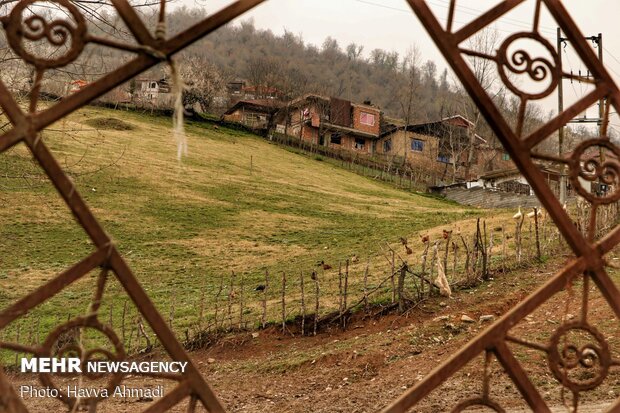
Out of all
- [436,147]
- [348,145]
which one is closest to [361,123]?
[348,145]

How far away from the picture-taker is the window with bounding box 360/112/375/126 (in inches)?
2003

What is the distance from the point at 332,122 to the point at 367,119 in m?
3.27

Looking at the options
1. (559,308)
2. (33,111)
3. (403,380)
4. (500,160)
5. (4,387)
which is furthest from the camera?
(500,160)

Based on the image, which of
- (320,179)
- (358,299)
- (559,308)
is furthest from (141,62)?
(320,179)

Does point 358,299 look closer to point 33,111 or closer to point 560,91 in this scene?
point 33,111

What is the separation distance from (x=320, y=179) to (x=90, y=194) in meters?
13.7

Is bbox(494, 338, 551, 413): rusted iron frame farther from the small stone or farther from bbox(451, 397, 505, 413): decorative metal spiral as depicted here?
the small stone

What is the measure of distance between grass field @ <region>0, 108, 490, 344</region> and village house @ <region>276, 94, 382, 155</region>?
39.1ft

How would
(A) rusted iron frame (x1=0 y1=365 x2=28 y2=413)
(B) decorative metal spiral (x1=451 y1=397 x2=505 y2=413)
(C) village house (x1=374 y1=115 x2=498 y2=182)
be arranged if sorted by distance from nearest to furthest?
(A) rusted iron frame (x1=0 y1=365 x2=28 y2=413), (B) decorative metal spiral (x1=451 y1=397 x2=505 y2=413), (C) village house (x1=374 y1=115 x2=498 y2=182)

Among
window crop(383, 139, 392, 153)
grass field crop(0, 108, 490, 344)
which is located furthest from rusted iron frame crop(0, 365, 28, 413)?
window crop(383, 139, 392, 153)

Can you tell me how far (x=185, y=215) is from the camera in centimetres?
2297

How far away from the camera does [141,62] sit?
1.89 m

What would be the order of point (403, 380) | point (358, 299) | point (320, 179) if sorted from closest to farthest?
point (403, 380) → point (358, 299) → point (320, 179)

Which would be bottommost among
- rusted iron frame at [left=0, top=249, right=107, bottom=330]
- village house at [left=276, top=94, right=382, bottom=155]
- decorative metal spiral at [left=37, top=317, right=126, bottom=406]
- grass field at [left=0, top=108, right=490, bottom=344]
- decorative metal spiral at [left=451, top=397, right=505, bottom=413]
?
grass field at [left=0, top=108, right=490, bottom=344]
